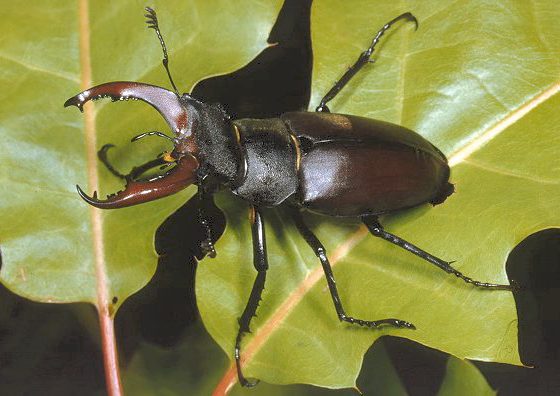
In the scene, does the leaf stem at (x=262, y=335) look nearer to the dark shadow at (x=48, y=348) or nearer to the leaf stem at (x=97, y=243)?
the leaf stem at (x=97, y=243)

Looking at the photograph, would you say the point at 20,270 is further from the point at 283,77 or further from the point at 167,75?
the point at 283,77

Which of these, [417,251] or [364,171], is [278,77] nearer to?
[364,171]

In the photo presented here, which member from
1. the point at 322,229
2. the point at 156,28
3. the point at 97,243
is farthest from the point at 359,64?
the point at 97,243

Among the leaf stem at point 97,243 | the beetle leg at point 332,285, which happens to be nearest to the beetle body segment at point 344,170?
the beetle leg at point 332,285

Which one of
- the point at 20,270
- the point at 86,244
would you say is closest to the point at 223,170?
the point at 86,244

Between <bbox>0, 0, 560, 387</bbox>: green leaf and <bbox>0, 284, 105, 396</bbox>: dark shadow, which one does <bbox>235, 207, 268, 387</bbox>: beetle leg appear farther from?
<bbox>0, 284, 105, 396</bbox>: dark shadow
